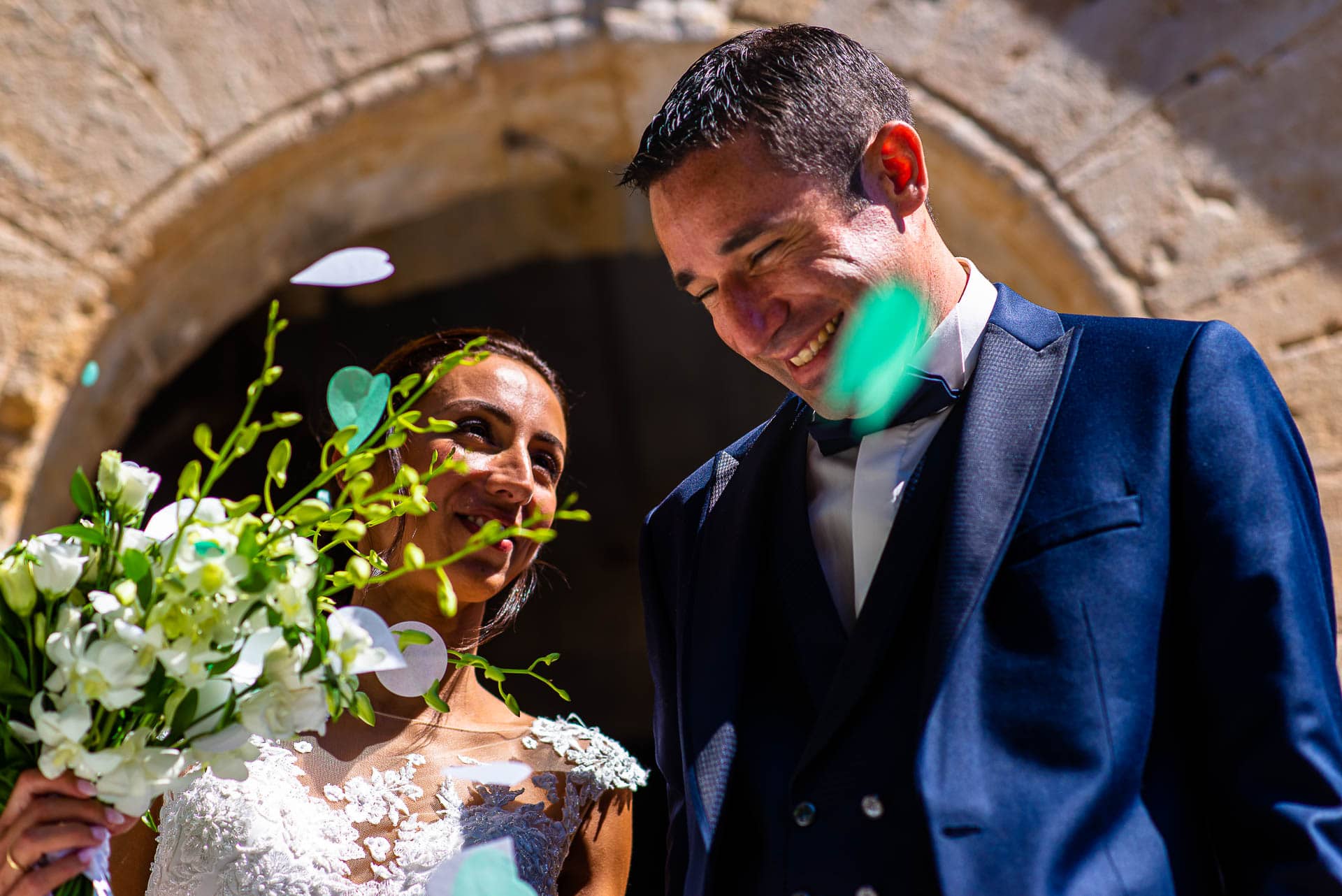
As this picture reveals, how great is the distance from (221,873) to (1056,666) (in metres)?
1.26

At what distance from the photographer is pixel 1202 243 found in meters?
2.93

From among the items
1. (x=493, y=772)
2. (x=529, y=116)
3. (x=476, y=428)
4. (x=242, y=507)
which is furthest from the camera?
(x=529, y=116)

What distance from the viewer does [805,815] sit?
51.7 inches

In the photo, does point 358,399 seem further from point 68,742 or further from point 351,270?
point 68,742

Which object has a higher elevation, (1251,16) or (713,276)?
(1251,16)

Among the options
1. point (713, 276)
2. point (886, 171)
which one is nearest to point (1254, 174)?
point (886, 171)

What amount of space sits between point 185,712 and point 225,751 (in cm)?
6

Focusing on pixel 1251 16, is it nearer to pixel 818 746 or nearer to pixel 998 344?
pixel 998 344

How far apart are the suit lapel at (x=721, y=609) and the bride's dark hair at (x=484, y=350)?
66 centimetres

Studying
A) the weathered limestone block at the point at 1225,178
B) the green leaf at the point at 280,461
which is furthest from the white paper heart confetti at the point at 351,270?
the weathered limestone block at the point at 1225,178

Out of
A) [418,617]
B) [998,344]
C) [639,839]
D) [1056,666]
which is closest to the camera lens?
[1056,666]

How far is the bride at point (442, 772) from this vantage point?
1.88 m

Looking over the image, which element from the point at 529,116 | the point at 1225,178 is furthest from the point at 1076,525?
the point at 529,116

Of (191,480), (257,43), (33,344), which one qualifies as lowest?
(191,480)
